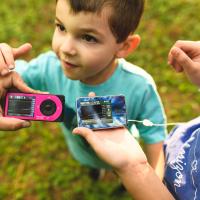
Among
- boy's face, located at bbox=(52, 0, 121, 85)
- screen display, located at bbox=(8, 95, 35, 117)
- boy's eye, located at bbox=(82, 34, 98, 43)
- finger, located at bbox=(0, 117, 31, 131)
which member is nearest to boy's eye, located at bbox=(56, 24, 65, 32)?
boy's face, located at bbox=(52, 0, 121, 85)

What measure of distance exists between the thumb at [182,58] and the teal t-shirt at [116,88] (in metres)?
0.41

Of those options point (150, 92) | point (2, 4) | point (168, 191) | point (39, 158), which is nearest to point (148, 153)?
point (150, 92)

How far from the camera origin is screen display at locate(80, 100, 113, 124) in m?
1.42

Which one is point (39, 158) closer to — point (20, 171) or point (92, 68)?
point (20, 171)

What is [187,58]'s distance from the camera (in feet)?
4.51

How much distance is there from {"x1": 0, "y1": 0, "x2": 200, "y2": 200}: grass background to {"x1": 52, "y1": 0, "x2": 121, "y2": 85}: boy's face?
3.38 feet

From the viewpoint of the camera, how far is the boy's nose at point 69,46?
1.51 m

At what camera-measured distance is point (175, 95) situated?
2875mm

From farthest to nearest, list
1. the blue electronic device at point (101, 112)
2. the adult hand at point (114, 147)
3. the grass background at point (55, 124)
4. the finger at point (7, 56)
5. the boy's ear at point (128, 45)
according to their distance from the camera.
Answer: the grass background at point (55, 124) → the boy's ear at point (128, 45) → the finger at point (7, 56) → the blue electronic device at point (101, 112) → the adult hand at point (114, 147)

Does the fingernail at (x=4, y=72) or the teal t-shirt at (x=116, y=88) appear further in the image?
the teal t-shirt at (x=116, y=88)

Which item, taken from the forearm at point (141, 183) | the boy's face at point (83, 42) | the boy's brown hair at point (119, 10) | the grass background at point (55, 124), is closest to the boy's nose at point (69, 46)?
the boy's face at point (83, 42)

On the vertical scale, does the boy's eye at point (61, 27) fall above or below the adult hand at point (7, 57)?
above

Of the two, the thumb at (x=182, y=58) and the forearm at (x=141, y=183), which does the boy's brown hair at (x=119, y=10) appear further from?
the forearm at (x=141, y=183)

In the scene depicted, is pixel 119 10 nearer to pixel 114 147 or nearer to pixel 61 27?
pixel 61 27
